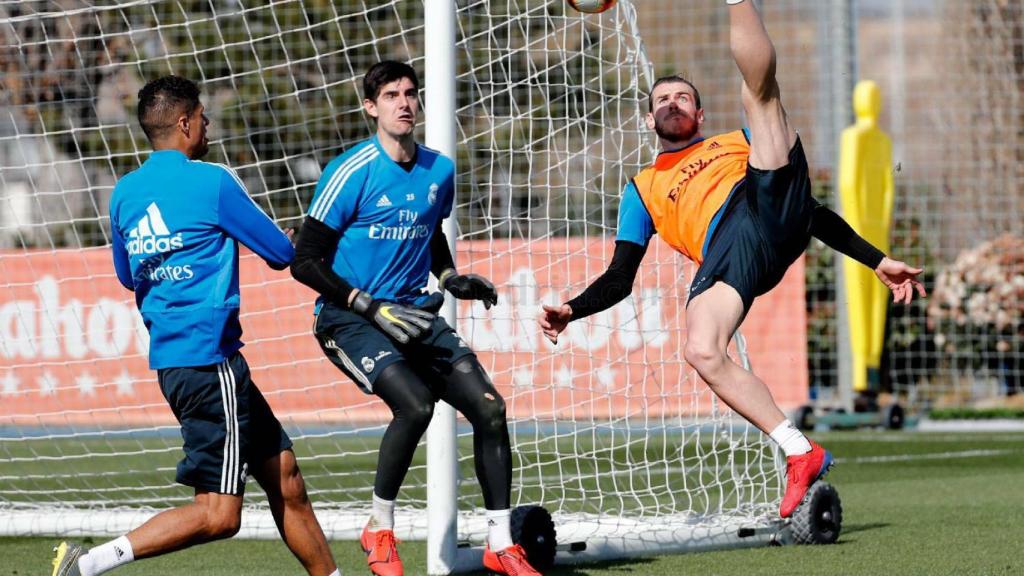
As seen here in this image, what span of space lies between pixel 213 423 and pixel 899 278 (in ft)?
8.96

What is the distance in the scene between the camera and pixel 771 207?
5758 mm

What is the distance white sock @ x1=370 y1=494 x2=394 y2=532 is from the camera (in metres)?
5.89

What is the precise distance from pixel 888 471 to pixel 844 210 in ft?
14.2

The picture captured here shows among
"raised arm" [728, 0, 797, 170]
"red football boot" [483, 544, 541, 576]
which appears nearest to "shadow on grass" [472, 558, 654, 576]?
"red football boot" [483, 544, 541, 576]

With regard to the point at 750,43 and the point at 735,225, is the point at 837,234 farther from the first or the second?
the point at 750,43

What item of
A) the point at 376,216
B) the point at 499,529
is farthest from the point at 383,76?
the point at 499,529

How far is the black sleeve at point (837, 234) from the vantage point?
616 centimetres

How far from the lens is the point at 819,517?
7363 millimetres

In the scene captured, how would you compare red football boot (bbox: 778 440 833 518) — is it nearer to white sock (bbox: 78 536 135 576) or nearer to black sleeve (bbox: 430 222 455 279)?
black sleeve (bbox: 430 222 455 279)

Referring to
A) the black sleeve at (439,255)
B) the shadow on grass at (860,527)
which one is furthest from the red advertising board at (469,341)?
the shadow on grass at (860,527)

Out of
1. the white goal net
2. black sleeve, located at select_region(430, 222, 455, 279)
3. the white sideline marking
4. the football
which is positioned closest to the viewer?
the football

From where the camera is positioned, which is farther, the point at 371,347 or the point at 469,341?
the point at 469,341

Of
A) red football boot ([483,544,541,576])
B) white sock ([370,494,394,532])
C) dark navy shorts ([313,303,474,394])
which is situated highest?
dark navy shorts ([313,303,474,394])

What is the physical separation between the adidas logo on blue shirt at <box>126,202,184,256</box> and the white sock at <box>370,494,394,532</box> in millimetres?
1370
